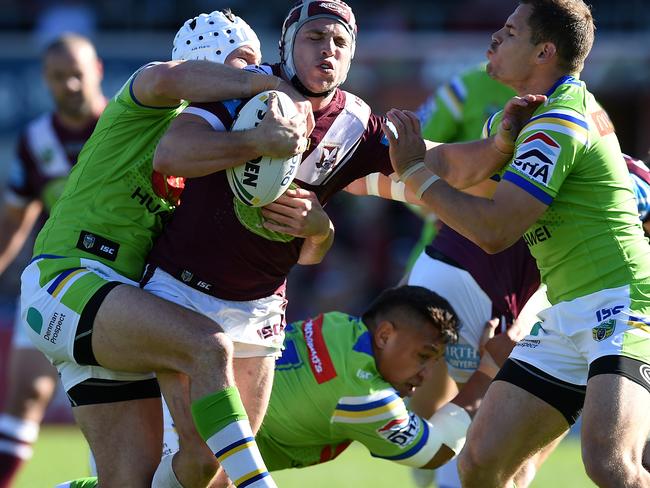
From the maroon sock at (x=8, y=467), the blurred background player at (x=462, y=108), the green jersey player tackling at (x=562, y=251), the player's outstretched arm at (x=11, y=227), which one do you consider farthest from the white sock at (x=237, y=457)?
the player's outstretched arm at (x=11, y=227)

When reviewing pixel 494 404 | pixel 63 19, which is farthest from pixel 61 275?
pixel 63 19

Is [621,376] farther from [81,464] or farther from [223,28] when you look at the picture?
[81,464]

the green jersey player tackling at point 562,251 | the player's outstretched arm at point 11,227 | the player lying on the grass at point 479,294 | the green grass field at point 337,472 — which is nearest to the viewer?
the green jersey player tackling at point 562,251

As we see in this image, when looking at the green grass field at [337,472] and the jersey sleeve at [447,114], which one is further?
the green grass field at [337,472]

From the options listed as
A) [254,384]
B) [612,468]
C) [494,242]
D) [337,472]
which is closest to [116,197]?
[254,384]

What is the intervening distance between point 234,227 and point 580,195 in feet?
5.00

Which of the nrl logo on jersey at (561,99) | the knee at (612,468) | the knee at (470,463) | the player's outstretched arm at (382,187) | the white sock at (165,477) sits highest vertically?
the nrl logo on jersey at (561,99)

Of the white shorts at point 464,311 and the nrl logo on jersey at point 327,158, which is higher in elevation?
the nrl logo on jersey at point 327,158

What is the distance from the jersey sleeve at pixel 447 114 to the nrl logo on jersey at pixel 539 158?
284cm

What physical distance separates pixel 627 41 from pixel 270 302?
12214 mm

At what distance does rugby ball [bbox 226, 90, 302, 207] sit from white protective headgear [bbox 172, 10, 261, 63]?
68 centimetres

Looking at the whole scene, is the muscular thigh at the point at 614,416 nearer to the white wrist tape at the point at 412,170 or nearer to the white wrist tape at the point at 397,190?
the white wrist tape at the point at 412,170

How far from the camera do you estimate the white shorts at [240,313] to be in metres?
5.20

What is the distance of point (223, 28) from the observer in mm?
5648
